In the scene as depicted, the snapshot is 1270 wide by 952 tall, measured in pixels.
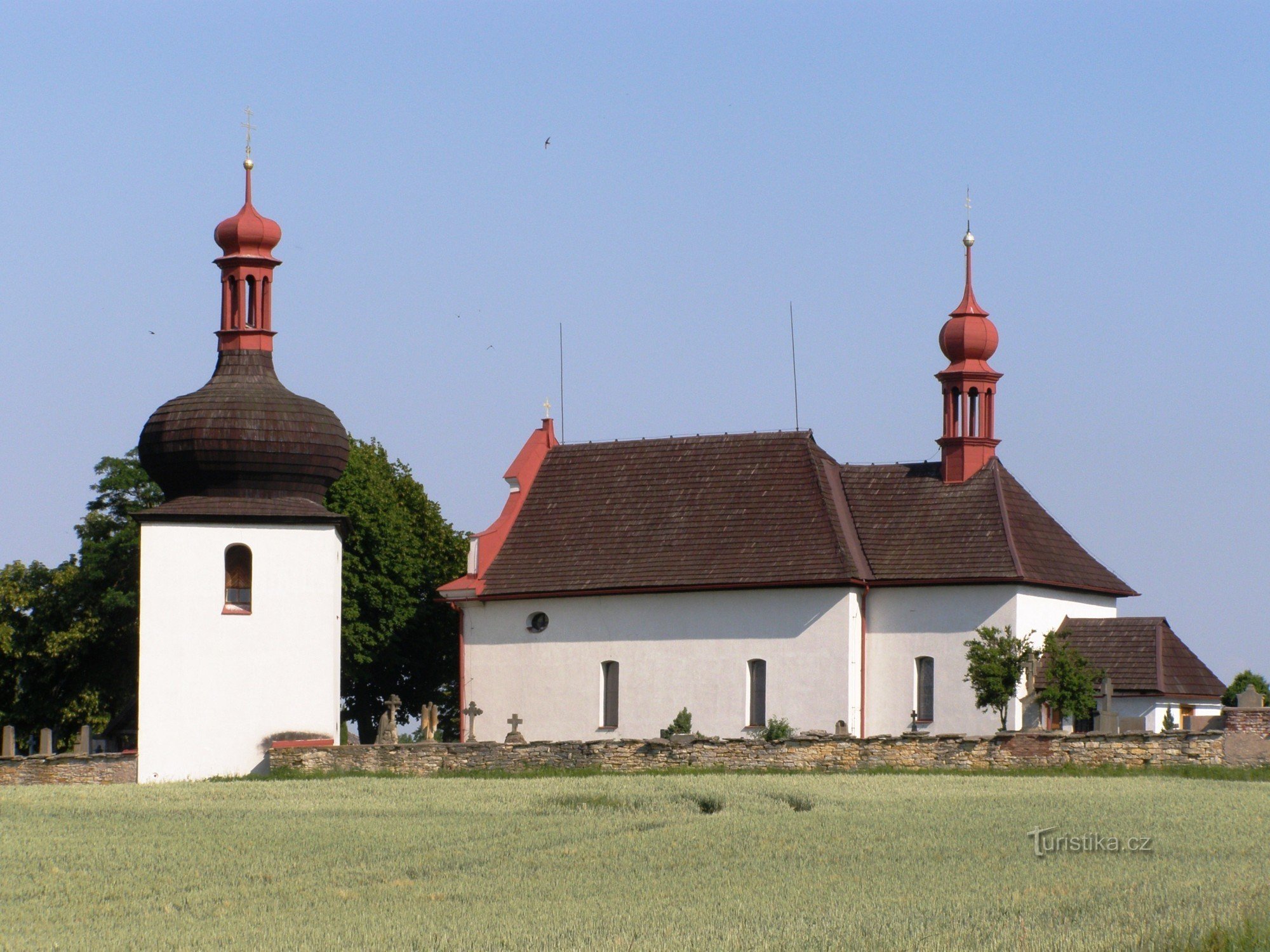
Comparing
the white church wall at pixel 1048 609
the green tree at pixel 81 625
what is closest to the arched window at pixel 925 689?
the white church wall at pixel 1048 609

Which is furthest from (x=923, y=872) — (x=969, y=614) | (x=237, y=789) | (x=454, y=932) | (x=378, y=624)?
(x=378, y=624)

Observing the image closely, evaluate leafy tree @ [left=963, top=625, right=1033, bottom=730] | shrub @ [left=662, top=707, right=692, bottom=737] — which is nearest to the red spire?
shrub @ [left=662, top=707, right=692, bottom=737]

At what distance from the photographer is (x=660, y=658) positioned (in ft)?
151

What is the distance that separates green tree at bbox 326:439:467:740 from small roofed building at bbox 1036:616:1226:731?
18.0 m

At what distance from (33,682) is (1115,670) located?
28905 mm

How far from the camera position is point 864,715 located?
44.8 metres

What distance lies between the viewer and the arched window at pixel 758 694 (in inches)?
1774

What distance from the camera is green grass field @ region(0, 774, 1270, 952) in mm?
18094

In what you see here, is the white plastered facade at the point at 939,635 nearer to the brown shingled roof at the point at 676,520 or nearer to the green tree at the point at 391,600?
the brown shingled roof at the point at 676,520

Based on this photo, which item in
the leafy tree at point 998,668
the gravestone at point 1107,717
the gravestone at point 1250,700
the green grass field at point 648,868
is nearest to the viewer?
the green grass field at point 648,868

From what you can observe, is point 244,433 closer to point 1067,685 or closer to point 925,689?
point 925,689

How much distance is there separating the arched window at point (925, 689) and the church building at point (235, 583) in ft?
41.5

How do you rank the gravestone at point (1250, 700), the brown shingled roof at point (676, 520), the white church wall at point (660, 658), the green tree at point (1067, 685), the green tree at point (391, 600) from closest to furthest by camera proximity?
the gravestone at point (1250, 700) → the green tree at point (1067, 685) → the white church wall at point (660, 658) → the brown shingled roof at point (676, 520) → the green tree at point (391, 600)

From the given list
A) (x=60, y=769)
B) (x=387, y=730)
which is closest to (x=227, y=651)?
(x=387, y=730)
